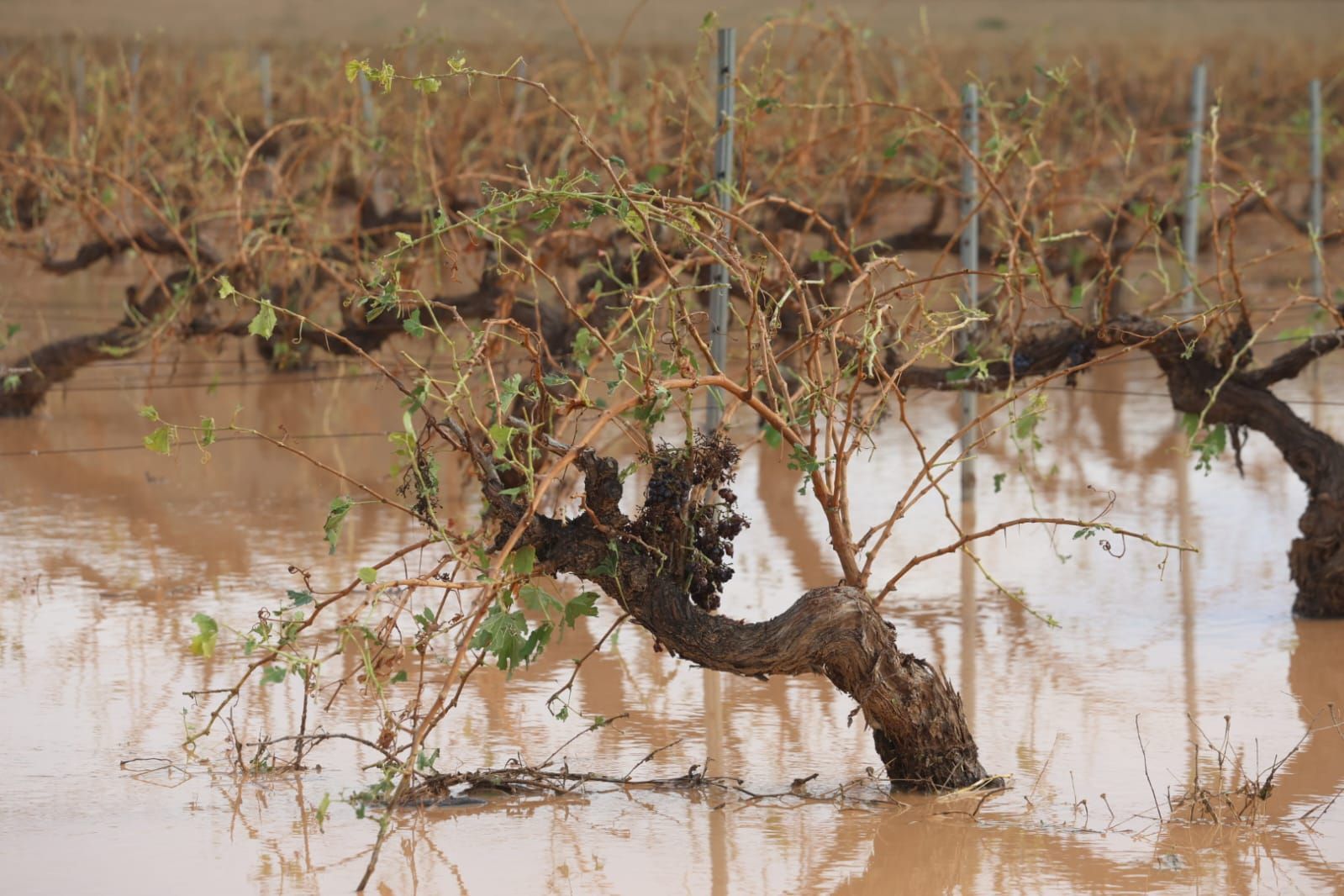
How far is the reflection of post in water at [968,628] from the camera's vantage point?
4.13 meters

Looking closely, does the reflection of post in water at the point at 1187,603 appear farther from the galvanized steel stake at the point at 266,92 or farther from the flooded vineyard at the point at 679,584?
the galvanized steel stake at the point at 266,92

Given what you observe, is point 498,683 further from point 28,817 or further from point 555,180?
point 555,180

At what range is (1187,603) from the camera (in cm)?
498

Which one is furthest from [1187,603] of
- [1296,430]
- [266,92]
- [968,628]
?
[266,92]

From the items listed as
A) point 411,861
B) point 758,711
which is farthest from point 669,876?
point 758,711

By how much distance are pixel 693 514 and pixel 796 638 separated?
316 mm

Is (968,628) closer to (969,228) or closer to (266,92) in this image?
(969,228)

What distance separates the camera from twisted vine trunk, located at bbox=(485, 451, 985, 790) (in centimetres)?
335

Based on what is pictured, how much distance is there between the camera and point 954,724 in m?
3.44

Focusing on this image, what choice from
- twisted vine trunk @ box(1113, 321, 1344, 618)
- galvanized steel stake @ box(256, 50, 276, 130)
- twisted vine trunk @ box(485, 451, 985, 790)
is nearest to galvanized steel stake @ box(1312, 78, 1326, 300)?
twisted vine trunk @ box(1113, 321, 1344, 618)

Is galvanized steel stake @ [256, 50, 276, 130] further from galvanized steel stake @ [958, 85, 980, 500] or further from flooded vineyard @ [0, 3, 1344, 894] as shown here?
galvanized steel stake @ [958, 85, 980, 500]

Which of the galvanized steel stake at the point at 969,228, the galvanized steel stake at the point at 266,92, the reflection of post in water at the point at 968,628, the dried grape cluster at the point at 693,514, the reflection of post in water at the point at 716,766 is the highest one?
the galvanized steel stake at the point at 266,92

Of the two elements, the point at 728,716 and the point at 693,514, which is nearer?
the point at 693,514

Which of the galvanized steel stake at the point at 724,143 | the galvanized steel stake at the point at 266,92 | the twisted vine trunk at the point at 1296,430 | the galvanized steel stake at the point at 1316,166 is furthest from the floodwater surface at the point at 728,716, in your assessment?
the galvanized steel stake at the point at 266,92
